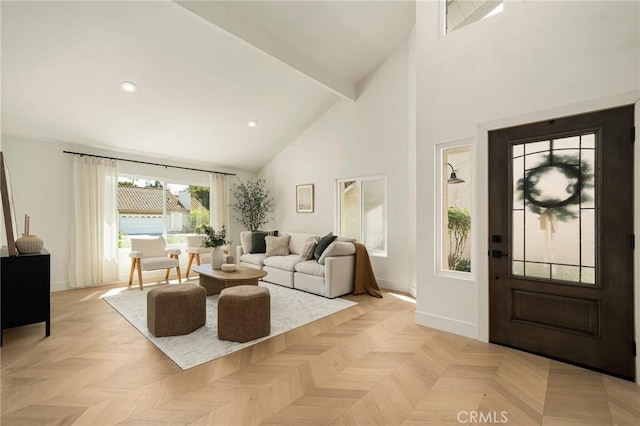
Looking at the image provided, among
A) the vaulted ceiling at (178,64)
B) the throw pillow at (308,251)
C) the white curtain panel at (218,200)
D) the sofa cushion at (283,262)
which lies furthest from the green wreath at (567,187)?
the white curtain panel at (218,200)

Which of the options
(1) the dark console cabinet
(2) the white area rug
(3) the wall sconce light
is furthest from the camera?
(3) the wall sconce light

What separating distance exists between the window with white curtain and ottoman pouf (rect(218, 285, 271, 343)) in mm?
2860

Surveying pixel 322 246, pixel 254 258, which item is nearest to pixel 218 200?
pixel 254 258

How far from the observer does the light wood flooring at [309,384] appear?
5.95ft

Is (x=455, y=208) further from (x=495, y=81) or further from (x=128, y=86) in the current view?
(x=128, y=86)

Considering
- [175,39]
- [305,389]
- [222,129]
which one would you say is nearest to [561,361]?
[305,389]

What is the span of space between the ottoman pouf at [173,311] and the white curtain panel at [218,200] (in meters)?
3.71

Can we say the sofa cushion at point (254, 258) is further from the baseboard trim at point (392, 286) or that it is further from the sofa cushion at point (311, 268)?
the baseboard trim at point (392, 286)

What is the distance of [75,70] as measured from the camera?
3629 millimetres

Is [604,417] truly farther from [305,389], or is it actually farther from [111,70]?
[111,70]

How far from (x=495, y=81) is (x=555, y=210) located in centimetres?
131

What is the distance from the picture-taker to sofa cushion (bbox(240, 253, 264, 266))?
556 cm

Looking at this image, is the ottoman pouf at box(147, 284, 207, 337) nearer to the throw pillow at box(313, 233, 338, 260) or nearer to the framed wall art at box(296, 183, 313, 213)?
the throw pillow at box(313, 233, 338, 260)

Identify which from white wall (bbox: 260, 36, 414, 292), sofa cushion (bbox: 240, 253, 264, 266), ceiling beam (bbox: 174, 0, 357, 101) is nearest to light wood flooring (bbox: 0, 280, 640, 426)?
white wall (bbox: 260, 36, 414, 292)
